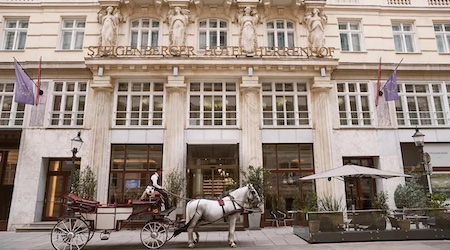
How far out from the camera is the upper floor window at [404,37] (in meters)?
18.8

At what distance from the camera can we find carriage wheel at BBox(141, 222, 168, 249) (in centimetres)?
955

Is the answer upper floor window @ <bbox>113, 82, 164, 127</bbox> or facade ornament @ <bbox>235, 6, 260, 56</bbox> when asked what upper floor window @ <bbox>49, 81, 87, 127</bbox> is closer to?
upper floor window @ <bbox>113, 82, 164, 127</bbox>

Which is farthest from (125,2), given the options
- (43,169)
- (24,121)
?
(43,169)

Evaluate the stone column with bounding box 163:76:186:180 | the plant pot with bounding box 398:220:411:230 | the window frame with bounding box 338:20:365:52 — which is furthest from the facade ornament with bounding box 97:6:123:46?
the plant pot with bounding box 398:220:411:230

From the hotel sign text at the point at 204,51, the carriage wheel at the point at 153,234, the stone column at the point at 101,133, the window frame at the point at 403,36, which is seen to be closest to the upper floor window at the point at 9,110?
the stone column at the point at 101,133

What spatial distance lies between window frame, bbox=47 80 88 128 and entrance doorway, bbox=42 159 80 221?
2.15 m

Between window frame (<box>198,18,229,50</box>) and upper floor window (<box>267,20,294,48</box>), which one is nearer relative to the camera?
window frame (<box>198,18,229,50</box>)

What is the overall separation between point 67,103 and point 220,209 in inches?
477

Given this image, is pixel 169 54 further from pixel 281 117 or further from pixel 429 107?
pixel 429 107

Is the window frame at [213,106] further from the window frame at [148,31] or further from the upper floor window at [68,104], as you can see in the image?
the upper floor window at [68,104]

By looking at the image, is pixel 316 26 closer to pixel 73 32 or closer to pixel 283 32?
pixel 283 32

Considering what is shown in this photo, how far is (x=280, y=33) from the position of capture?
18.8m

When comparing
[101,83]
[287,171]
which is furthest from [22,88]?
[287,171]

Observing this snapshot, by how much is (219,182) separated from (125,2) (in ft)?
38.9
